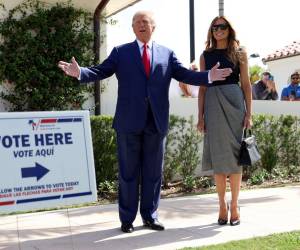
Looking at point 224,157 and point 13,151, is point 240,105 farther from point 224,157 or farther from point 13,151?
point 13,151

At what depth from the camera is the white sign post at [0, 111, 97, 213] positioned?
3869 mm

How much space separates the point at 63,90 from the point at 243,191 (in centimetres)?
425

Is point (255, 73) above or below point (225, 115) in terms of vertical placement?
above

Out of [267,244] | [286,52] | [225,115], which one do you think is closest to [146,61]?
[225,115]

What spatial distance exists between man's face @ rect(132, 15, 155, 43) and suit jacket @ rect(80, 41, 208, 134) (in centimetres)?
9

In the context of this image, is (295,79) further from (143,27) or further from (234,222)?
(143,27)

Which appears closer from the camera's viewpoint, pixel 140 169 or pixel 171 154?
pixel 140 169

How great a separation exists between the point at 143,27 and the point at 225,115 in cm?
117

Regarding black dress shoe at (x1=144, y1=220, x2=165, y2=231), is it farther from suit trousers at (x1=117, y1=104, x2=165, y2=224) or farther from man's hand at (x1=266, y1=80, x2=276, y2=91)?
man's hand at (x1=266, y1=80, x2=276, y2=91)

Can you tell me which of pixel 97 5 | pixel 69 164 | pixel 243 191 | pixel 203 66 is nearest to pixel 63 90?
pixel 97 5

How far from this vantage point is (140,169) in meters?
5.02

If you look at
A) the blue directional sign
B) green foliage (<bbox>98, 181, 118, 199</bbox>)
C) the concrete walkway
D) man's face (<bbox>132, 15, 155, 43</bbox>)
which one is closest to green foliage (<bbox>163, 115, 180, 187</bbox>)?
green foliage (<bbox>98, 181, 118, 199</bbox>)

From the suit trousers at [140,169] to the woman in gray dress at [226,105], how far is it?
59cm

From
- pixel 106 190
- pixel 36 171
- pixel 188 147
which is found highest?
pixel 36 171
